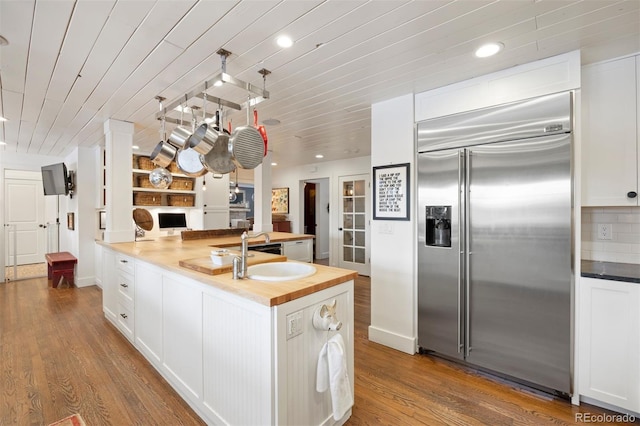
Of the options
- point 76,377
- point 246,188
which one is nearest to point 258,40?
point 76,377

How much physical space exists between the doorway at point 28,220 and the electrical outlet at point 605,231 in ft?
28.8

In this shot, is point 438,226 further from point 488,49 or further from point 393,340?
point 488,49

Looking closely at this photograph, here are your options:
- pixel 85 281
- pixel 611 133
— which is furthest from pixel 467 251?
pixel 85 281

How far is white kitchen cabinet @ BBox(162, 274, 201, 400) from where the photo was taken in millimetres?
1900

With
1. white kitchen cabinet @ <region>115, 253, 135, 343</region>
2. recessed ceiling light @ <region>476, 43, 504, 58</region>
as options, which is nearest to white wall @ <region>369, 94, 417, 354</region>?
recessed ceiling light @ <region>476, 43, 504, 58</region>

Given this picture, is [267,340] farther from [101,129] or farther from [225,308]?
[101,129]

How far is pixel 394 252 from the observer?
2900 millimetres

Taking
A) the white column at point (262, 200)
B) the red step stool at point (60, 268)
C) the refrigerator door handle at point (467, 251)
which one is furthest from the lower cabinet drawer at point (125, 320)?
the refrigerator door handle at point (467, 251)

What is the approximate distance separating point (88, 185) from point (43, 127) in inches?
55.1

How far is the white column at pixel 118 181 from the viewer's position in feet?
11.5

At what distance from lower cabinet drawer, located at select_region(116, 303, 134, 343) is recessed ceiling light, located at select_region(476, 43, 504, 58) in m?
3.63

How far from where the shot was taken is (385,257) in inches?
117

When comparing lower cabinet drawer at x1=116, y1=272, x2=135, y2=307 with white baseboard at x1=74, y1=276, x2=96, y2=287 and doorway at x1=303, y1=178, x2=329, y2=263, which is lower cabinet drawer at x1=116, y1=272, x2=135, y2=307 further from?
doorway at x1=303, y1=178, x2=329, y2=263

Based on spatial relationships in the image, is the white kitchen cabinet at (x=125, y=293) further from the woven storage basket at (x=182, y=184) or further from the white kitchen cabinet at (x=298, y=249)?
the woven storage basket at (x=182, y=184)
